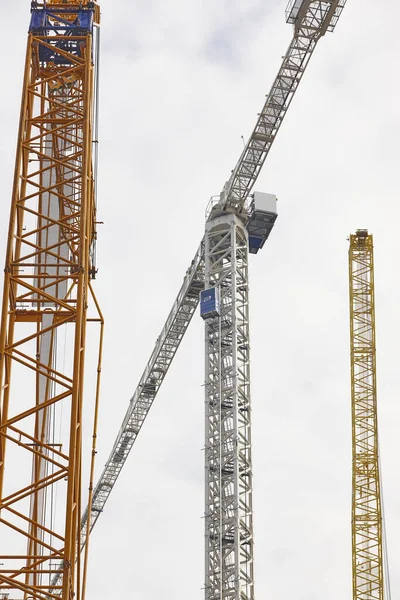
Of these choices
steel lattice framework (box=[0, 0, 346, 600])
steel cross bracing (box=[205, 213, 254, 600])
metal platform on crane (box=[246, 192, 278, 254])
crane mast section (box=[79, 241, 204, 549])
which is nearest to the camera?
steel lattice framework (box=[0, 0, 346, 600])

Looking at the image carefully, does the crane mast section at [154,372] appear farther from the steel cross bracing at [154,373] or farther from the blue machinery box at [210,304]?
the blue machinery box at [210,304]

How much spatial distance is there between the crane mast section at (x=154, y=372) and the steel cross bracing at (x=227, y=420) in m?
4.42

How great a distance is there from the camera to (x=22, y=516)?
32.6m

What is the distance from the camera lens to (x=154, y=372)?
8744 cm

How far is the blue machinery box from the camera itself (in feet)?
222

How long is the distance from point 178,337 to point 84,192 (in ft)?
156

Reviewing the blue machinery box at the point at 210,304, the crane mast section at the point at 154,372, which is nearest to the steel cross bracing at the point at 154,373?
the crane mast section at the point at 154,372

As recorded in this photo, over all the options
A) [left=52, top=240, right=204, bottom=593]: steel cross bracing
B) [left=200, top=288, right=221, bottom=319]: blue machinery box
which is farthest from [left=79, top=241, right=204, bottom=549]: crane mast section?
[left=200, top=288, right=221, bottom=319]: blue machinery box

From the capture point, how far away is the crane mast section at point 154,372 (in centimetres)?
7869

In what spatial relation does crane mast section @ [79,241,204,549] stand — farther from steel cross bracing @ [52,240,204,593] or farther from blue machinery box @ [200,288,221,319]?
blue machinery box @ [200,288,221,319]

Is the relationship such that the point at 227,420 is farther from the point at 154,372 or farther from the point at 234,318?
the point at 154,372

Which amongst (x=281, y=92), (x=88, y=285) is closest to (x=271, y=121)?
(x=281, y=92)

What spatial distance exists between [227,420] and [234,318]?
601 cm

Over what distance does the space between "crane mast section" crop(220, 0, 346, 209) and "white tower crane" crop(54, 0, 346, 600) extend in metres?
0.06
